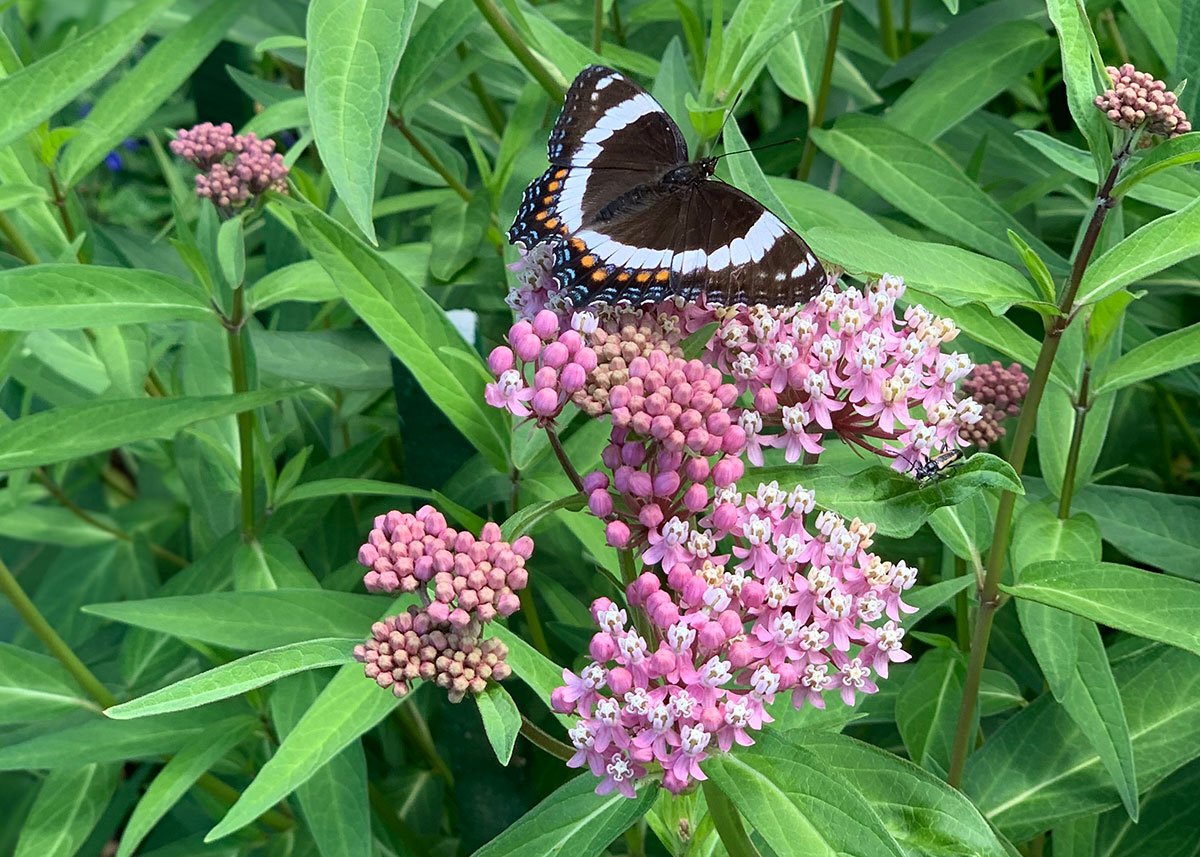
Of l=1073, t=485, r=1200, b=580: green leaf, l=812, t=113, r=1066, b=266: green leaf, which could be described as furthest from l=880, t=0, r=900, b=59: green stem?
l=1073, t=485, r=1200, b=580: green leaf

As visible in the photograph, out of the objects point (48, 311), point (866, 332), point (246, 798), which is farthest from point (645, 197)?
point (246, 798)

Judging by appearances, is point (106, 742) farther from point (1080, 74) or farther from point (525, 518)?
point (1080, 74)

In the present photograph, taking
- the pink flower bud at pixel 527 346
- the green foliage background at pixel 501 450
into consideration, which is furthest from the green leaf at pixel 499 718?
the pink flower bud at pixel 527 346

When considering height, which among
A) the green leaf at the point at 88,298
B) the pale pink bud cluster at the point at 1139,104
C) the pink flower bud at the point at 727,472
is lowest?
the green leaf at the point at 88,298

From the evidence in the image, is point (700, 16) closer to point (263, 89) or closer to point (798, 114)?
point (798, 114)

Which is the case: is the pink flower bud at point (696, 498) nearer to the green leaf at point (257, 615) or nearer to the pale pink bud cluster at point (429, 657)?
the pale pink bud cluster at point (429, 657)

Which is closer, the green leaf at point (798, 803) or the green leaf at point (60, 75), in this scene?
the green leaf at point (798, 803)
